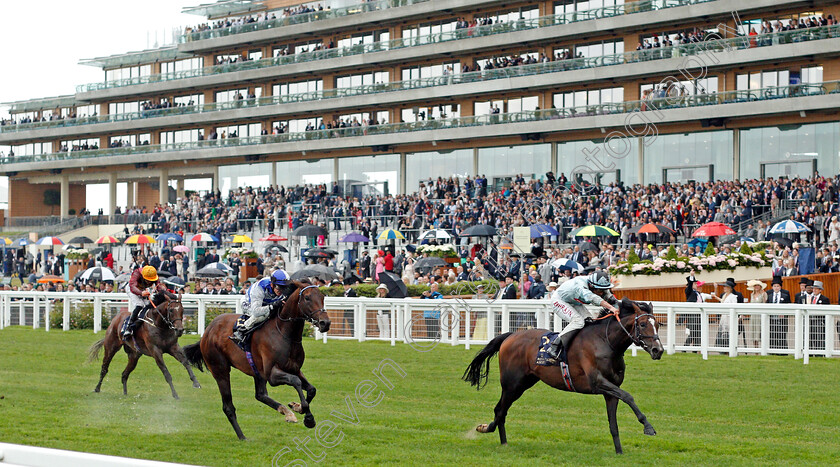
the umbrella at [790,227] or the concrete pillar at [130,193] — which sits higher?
the concrete pillar at [130,193]

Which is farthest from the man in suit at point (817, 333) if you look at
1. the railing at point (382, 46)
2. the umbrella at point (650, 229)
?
the railing at point (382, 46)

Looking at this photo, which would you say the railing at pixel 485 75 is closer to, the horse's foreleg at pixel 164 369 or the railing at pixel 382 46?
the railing at pixel 382 46

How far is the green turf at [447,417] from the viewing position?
27.5 feet

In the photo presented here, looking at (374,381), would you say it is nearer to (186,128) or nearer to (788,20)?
(788,20)

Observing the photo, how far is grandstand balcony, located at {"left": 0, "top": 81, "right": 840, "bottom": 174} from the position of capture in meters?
34.2

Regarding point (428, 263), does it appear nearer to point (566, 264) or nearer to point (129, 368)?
point (566, 264)

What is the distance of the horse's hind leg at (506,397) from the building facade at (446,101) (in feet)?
66.7

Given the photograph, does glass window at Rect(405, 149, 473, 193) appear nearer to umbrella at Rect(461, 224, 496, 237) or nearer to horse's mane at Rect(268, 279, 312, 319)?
umbrella at Rect(461, 224, 496, 237)

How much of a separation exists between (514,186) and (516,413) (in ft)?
82.3

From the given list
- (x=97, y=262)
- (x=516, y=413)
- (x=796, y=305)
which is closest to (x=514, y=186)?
(x=97, y=262)

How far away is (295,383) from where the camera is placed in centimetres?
907

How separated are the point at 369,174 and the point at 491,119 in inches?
315

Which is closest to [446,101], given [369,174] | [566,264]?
[369,174]

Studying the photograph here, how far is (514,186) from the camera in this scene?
3538 cm
